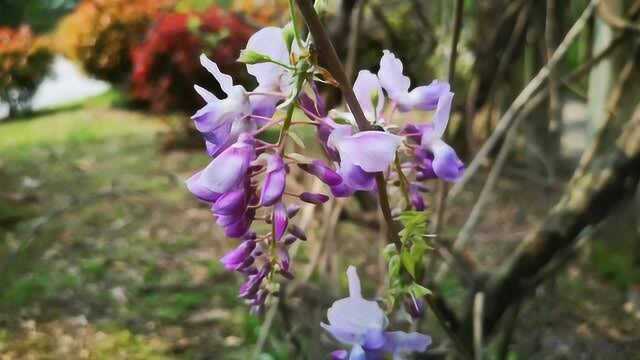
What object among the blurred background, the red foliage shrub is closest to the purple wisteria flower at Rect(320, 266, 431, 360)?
the blurred background

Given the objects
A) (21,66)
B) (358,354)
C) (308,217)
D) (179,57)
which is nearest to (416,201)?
(358,354)

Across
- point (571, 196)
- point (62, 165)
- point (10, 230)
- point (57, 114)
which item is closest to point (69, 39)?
point (57, 114)

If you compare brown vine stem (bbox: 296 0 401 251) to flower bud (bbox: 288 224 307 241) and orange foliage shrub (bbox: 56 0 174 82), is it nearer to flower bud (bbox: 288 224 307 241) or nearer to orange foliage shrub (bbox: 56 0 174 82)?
flower bud (bbox: 288 224 307 241)

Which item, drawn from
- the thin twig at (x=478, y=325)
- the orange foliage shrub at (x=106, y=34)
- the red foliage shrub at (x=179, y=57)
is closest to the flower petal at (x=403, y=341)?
the thin twig at (x=478, y=325)

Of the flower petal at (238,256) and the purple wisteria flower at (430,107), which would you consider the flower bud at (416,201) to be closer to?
the purple wisteria flower at (430,107)

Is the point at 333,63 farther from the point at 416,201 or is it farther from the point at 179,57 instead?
the point at 179,57

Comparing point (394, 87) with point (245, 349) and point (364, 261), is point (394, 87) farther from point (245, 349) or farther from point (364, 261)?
point (364, 261)
